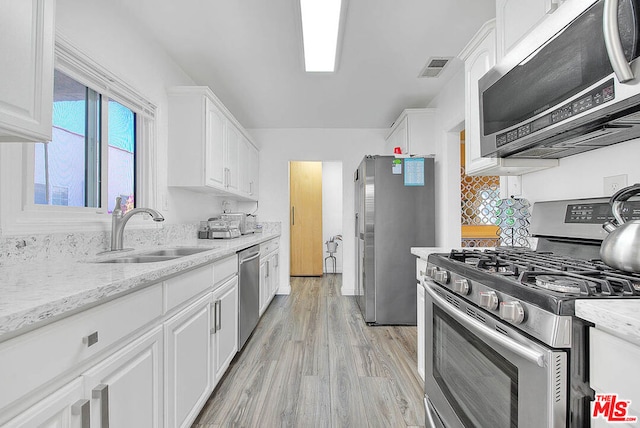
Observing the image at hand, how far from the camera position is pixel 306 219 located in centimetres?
568

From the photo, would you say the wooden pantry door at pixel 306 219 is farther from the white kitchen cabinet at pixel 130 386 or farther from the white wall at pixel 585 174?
the white kitchen cabinet at pixel 130 386

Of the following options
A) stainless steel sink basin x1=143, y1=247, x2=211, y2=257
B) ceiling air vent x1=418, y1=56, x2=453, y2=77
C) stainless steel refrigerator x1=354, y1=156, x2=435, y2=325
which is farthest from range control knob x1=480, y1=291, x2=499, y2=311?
ceiling air vent x1=418, y1=56, x2=453, y2=77

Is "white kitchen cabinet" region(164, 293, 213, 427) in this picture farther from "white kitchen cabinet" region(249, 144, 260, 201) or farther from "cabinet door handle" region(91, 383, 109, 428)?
"white kitchen cabinet" region(249, 144, 260, 201)

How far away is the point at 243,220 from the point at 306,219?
2096 mm

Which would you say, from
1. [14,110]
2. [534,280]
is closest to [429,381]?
[534,280]

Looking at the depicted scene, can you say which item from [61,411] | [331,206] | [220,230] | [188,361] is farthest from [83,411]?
[331,206]

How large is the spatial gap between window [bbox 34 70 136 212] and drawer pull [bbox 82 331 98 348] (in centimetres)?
101

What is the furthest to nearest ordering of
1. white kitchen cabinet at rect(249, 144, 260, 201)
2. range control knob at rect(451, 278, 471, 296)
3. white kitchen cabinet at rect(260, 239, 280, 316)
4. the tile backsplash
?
1. white kitchen cabinet at rect(249, 144, 260, 201)
2. white kitchen cabinet at rect(260, 239, 280, 316)
3. the tile backsplash
4. range control knob at rect(451, 278, 471, 296)

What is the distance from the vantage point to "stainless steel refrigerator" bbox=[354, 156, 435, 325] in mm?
3146

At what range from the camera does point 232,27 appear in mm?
2174

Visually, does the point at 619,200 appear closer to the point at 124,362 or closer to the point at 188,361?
the point at 124,362

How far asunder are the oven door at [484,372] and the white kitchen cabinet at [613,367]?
0.20 ft

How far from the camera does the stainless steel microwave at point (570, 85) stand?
764 millimetres

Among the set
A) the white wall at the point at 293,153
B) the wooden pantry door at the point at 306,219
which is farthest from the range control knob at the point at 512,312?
the wooden pantry door at the point at 306,219
